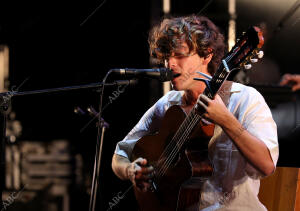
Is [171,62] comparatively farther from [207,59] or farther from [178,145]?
[178,145]

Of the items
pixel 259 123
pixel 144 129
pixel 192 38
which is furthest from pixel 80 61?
pixel 259 123

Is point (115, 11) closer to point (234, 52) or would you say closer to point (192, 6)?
point (192, 6)

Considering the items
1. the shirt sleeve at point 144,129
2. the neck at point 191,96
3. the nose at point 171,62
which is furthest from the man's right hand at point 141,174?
the nose at point 171,62

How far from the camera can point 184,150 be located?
196cm

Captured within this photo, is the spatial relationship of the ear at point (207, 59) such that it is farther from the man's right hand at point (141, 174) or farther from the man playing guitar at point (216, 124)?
the man's right hand at point (141, 174)

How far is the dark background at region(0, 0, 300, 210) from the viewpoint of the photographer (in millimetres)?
3812

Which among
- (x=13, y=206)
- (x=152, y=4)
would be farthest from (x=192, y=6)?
(x=13, y=206)

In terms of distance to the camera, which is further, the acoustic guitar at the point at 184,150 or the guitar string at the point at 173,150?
the guitar string at the point at 173,150

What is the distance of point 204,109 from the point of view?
172 centimetres

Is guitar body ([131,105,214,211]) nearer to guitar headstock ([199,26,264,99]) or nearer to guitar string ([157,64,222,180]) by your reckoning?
guitar string ([157,64,222,180])

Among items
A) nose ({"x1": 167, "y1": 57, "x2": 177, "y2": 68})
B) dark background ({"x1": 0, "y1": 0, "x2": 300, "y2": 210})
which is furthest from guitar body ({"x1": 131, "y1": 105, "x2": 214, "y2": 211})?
dark background ({"x1": 0, "y1": 0, "x2": 300, "y2": 210})

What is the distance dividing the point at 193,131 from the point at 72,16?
2.66 metres

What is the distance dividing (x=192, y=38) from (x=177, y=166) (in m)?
0.81

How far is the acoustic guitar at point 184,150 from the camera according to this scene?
5.64 ft
